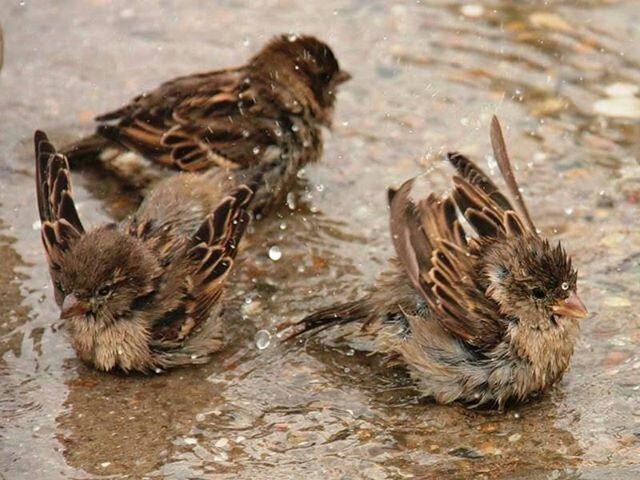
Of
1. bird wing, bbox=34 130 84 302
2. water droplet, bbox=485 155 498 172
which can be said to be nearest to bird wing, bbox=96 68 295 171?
bird wing, bbox=34 130 84 302

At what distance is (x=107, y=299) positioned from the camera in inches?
240

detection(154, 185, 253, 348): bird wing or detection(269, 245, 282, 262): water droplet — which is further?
detection(269, 245, 282, 262): water droplet

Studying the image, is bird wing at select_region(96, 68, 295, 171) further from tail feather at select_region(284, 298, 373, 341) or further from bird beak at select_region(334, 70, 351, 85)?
tail feather at select_region(284, 298, 373, 341)

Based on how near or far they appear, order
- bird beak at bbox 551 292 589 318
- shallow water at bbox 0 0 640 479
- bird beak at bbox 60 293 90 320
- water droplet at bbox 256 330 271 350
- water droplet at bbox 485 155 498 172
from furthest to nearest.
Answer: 1. water droplet at bbox 485 155 498 172
2. water droplet at bbox 256 330 271 350
3. bird beak at bbox 60 293 90 320
4. bird beak at bbox 551 292 589 318
5. shallow water at bbox 0 0 640 479

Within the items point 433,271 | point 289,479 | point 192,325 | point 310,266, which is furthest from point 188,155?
point 289,479

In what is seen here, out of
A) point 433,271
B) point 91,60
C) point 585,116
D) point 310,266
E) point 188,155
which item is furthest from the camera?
point 91,60

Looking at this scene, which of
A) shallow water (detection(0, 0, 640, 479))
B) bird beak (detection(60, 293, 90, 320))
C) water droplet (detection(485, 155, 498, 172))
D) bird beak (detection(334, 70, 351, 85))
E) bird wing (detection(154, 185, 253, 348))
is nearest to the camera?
shallow water (detection(0, 0, 640, 479))

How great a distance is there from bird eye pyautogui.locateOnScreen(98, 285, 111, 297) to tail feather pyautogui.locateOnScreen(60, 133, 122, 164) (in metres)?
1.75

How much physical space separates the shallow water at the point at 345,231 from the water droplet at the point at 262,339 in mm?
29

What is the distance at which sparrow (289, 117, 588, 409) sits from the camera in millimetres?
5816

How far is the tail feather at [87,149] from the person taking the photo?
25.3 feet

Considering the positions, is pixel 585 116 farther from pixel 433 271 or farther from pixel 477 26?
pixel 433 271

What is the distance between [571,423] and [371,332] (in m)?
1.01

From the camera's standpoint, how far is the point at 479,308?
19.2 feet
